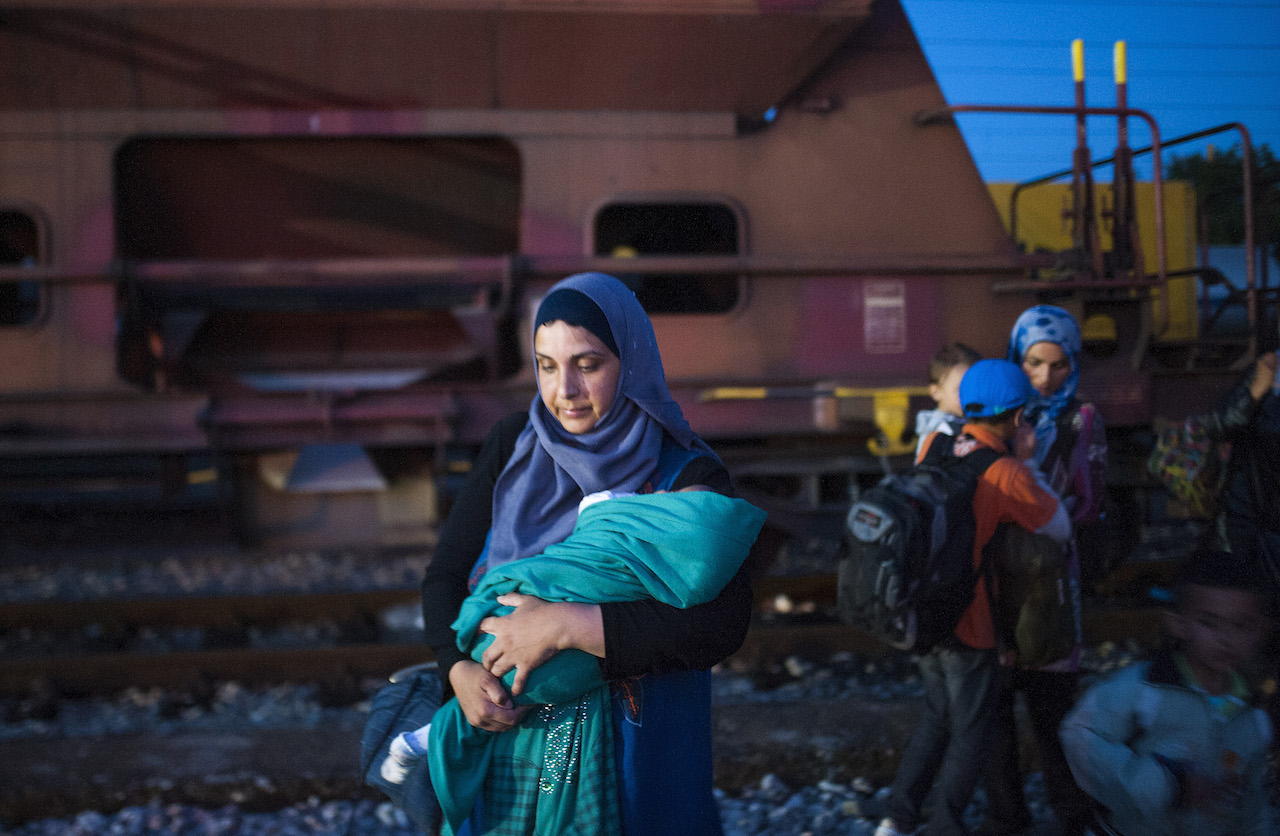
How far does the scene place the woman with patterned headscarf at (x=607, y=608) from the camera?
1.36 meters

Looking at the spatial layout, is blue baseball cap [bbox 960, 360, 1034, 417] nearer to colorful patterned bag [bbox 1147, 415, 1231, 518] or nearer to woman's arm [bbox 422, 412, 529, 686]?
colorful patterned bag [bbox 1147, 415, 1231, 518]

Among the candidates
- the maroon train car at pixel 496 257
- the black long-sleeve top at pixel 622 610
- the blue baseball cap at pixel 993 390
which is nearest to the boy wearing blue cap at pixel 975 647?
the blue baseball cap at pixel 993 390

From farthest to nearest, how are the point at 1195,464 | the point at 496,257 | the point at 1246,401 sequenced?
the point at 496,257, the point at 1195,464, the point at 1246,401

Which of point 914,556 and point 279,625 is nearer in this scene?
point 914,556

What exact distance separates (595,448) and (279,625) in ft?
13.5

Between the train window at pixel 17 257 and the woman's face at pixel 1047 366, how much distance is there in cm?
577

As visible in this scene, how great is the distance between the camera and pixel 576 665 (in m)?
1.36

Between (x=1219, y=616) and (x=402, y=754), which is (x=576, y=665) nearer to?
(x=402, y=754)

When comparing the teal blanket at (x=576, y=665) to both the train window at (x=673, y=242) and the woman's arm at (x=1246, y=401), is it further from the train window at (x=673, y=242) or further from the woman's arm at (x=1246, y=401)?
the train window at (x=673, y=242)

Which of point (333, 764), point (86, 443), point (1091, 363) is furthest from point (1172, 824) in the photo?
point (86, 443)

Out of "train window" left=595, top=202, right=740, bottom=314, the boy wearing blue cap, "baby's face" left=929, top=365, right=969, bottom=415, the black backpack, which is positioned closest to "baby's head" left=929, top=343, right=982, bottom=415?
"baby's face" left=929, top=365, right=969, bottom=415

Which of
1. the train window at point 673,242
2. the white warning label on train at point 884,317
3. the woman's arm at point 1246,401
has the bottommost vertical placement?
the woman's arm at point 1246,401

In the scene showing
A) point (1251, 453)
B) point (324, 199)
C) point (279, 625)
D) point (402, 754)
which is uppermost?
point (324, 199)

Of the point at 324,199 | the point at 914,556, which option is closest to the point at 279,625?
the point at 324,199
